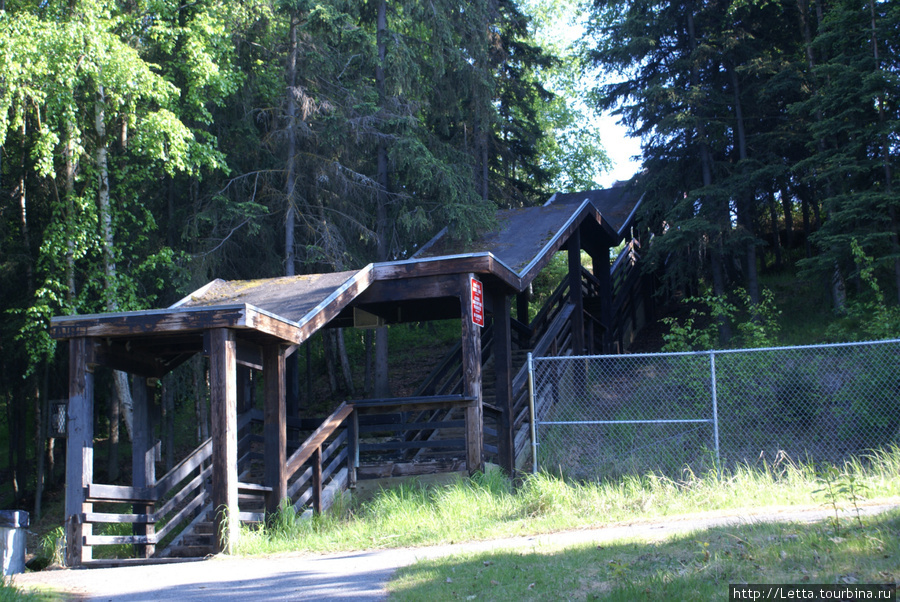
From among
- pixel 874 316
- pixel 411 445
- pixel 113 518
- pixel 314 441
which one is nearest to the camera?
pixel 113 518

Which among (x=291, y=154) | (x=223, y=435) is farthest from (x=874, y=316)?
(x=291, y=154)

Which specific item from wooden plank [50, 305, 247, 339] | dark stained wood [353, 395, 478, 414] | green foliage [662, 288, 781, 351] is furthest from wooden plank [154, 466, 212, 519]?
green foliage [662, 288, 781, 351]

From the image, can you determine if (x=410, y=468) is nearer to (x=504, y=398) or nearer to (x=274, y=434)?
(x=504, y=398)

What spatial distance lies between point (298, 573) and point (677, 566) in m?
2.94

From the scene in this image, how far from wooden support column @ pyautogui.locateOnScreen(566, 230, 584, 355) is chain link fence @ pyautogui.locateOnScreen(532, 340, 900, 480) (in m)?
0.73

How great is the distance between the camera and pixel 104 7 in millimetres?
14133

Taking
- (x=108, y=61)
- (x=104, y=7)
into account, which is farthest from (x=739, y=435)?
(x=104, y=7)

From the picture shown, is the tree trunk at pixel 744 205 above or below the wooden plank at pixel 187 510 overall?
above

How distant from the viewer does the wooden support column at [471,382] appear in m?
9.23

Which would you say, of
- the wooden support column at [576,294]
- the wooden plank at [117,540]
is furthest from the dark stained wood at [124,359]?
the wooden support column at [576,294]

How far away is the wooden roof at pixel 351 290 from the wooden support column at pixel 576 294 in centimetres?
56

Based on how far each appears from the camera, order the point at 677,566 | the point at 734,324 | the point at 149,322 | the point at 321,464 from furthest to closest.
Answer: the point at 734,324, the point at 321,464, the point at 149,322, the point at 677,566

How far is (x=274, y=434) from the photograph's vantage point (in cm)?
814

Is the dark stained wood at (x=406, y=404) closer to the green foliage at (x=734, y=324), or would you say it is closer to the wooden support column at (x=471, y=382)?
the wooden support column at (x=471, y=382)
